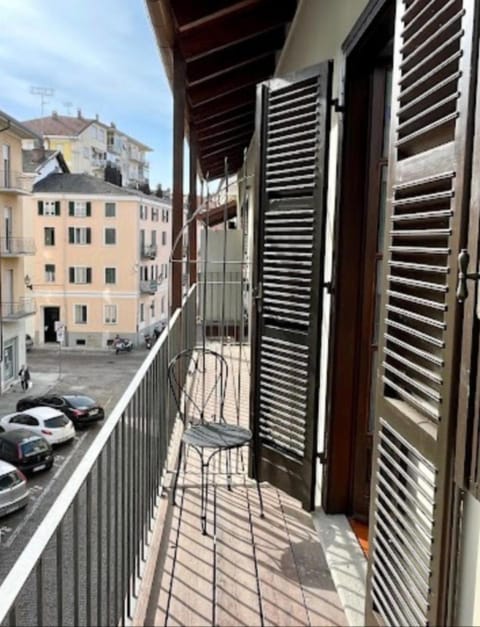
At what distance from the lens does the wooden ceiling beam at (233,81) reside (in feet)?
15.8

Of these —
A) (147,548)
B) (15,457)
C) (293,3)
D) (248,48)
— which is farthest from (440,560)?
(15,457)

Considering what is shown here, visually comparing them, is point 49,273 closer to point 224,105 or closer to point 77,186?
point 77,186

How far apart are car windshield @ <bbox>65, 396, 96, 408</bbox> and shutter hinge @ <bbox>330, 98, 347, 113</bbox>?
34.0 feet

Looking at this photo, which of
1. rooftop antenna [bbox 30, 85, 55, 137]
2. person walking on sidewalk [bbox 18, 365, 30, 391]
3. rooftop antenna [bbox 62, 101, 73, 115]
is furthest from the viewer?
rooftop antenna [bbox 62, 101, 73, 115]

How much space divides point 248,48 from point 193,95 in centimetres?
80

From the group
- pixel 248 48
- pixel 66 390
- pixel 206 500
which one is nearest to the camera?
pixel 206 500

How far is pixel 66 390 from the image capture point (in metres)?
14.3

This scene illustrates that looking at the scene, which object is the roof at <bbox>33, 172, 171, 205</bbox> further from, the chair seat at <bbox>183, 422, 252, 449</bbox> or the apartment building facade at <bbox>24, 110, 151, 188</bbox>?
the chair seat at <bbox>183, 422, 252, 449</bbox>

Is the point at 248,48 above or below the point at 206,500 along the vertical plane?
above

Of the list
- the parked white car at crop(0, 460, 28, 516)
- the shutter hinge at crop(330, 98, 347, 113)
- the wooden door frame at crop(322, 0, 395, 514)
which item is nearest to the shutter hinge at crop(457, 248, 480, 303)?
the wooden door frame at crop(322, 0, 395, 514)

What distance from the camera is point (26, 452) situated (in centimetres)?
935

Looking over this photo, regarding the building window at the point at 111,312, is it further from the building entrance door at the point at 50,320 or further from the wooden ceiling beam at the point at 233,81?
the wooden ceiling beam at the point at 233,81

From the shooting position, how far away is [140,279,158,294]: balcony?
18.2 metres

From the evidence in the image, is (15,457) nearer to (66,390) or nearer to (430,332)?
(66,390)
